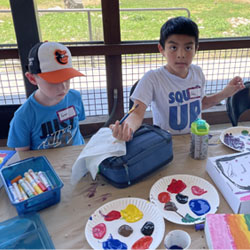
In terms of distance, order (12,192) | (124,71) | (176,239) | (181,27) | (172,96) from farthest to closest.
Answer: (124,71) < (172,96) < (181,27) < (12,192) < (176,239)

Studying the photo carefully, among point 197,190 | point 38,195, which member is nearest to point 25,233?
point 38,195

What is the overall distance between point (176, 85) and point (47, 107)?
0.63 meters

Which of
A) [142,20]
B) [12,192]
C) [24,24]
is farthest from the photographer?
[142,20]

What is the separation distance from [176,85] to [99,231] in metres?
0.83

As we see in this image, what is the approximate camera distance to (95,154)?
2.68ft

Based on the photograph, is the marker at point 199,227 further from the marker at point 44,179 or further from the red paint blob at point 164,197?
the marker at point 44,179

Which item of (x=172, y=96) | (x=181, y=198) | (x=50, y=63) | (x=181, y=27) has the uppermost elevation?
(x=181, y=27)

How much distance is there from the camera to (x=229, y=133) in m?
1.08

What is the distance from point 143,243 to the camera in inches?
23.5

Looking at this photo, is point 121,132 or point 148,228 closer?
point 148,228

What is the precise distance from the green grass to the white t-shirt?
973 millimetres

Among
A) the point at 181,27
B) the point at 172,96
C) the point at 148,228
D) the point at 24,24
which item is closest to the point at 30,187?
the point at 148,228

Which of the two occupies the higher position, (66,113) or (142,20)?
(142,20)

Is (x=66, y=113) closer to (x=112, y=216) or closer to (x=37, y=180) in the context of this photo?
(x=37, y=180)
